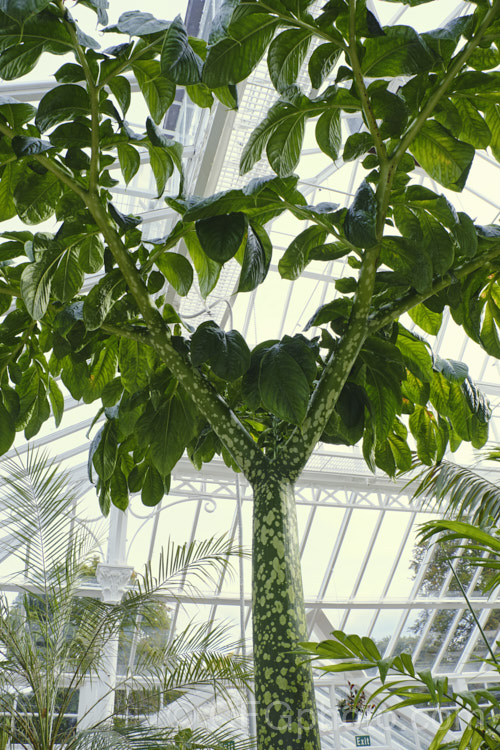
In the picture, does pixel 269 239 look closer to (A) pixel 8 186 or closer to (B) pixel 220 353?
(B) pixel 220 353

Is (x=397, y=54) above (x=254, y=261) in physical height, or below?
above

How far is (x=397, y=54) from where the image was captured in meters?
1.28

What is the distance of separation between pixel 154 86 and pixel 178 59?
311 millimetres

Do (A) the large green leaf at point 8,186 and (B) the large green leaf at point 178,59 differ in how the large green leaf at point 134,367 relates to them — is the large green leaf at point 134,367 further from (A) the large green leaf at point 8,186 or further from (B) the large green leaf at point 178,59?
(B) the large green leaf at point 178,59

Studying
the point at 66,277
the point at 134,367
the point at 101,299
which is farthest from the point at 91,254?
the point at 134,367

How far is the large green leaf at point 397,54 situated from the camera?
1.26m

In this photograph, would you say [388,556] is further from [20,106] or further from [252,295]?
[20,106]

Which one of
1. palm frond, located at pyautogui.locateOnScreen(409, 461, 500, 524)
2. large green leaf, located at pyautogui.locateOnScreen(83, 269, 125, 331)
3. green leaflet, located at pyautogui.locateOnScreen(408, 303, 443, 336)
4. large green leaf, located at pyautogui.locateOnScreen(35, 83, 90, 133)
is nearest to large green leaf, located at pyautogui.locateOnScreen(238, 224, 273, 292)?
large green leaf, located at pyautogui.locateOnScreen(83, 269, 125, 331)

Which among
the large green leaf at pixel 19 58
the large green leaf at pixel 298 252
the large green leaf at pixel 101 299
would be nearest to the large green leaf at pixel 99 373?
the large green leaf at pixel 101 299

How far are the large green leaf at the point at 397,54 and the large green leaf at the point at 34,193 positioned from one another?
76cm

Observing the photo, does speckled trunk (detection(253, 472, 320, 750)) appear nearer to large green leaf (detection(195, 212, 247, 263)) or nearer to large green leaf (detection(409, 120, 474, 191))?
large green leaf (detection(195, 212, 247, 263))

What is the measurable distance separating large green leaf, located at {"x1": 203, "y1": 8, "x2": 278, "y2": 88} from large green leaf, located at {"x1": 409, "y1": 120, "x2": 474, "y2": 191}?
0.39 metres

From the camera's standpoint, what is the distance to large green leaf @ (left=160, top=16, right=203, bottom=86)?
1.21 m

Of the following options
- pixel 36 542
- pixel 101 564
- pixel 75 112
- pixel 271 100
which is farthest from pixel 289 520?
pixel 101 564
